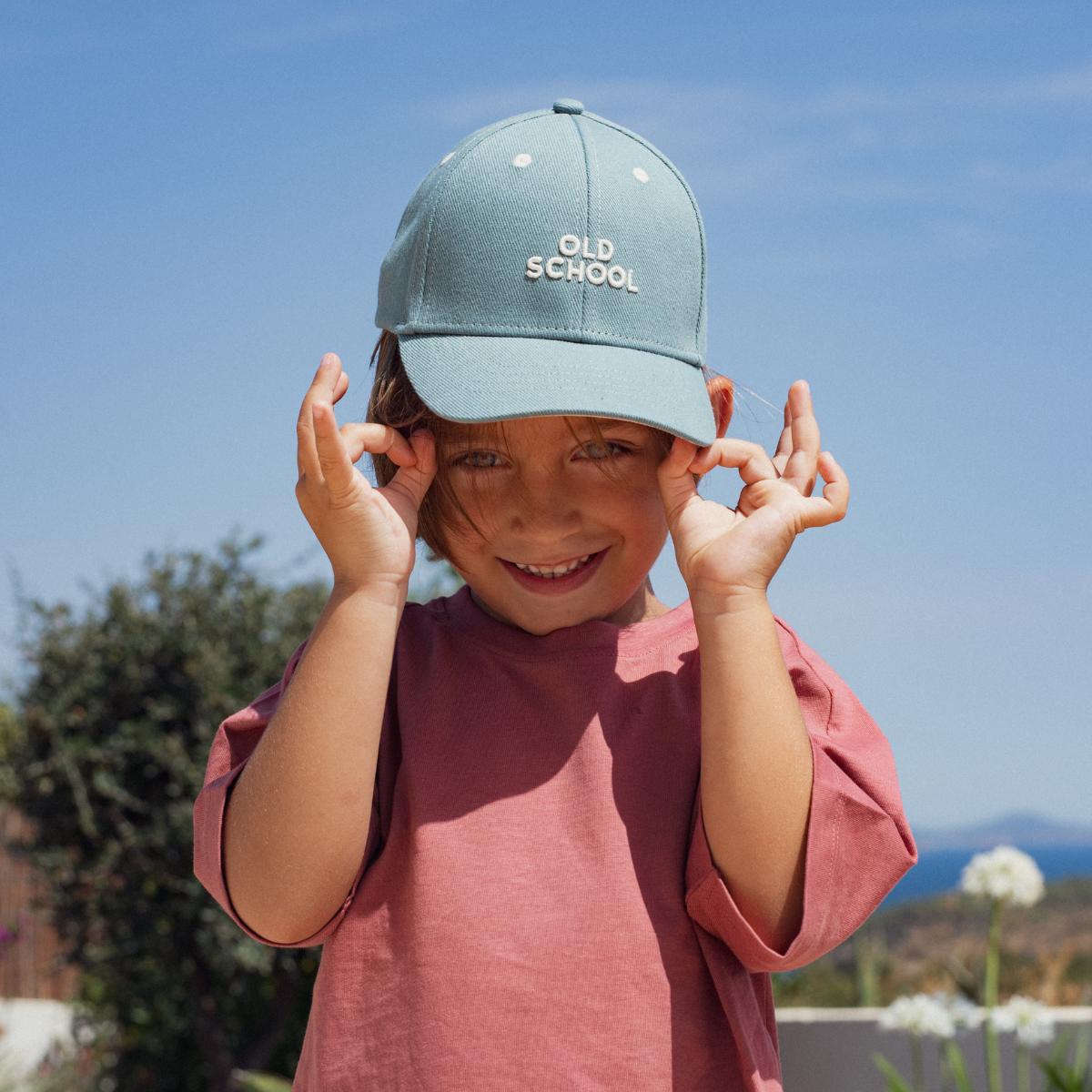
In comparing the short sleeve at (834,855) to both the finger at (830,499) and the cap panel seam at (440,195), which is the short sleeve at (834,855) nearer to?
the finger at (830,499)

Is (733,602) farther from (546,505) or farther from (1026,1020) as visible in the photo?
(1026,1020)

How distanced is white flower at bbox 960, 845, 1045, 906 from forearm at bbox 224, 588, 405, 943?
3.00 metres

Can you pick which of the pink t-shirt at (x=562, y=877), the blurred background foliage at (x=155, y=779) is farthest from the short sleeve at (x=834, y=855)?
the blurred background foliage at (x=155, y=779)

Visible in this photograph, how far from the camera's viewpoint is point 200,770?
21.6 feet

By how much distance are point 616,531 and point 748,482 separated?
181 mm

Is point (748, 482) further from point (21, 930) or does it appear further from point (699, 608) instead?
point (21, 930)

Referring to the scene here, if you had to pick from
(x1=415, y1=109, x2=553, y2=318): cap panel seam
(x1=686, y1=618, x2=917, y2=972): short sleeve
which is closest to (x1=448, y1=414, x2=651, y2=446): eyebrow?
(x1=415, y1=109, x2=553, y2=318): cap panel seam

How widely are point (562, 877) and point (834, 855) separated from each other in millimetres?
321

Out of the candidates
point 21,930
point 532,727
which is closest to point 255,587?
point 21,930

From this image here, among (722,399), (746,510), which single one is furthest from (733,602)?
(722,399)

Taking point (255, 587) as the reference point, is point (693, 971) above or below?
below

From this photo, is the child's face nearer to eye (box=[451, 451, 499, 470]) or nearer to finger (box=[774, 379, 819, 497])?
eye (box=[451, 451, 499, 470])

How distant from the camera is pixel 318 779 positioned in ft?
5.50

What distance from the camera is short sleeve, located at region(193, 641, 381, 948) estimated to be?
176 centimetres
